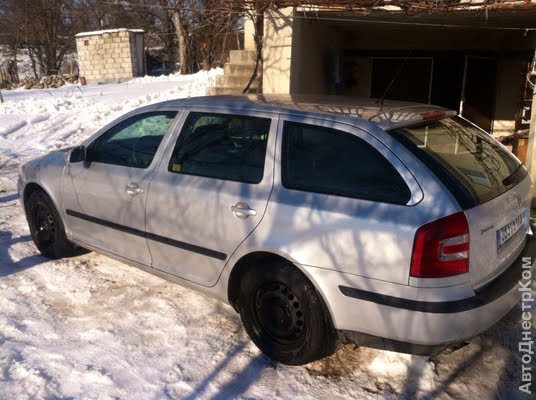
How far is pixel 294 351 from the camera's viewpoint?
306 cm

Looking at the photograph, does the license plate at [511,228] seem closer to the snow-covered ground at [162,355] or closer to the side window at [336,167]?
the side window at [336,167]

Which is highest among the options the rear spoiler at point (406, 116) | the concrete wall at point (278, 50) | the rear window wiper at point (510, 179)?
the concrete wall at point (278, 50)

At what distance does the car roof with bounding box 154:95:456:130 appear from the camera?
301 centimetres

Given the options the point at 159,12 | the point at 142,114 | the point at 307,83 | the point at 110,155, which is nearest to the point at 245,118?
the point at 142,114

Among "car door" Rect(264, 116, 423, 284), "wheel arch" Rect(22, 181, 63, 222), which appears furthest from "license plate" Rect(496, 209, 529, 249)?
"wheel arch" Rect(22, 181, 63, 222)

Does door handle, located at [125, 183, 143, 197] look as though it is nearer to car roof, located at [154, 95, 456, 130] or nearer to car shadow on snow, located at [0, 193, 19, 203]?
car roof, located at [154, 95, 456, 130]

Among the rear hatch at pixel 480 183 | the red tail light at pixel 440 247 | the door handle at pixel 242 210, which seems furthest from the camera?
the door handle at pixel 242 210

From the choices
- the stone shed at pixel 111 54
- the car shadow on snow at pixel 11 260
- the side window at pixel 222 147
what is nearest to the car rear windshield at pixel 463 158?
the side window at pixel 222 147

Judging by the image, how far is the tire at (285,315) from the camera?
2887mm

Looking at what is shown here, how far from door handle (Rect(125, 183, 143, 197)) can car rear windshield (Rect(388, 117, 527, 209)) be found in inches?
74.9

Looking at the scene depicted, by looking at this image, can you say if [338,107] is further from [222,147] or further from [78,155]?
[78,155]

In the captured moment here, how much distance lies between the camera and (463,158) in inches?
117

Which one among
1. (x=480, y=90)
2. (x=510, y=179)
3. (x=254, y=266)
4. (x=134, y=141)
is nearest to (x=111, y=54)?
(x=480, y=90)

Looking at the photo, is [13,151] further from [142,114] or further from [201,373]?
[201,373]
